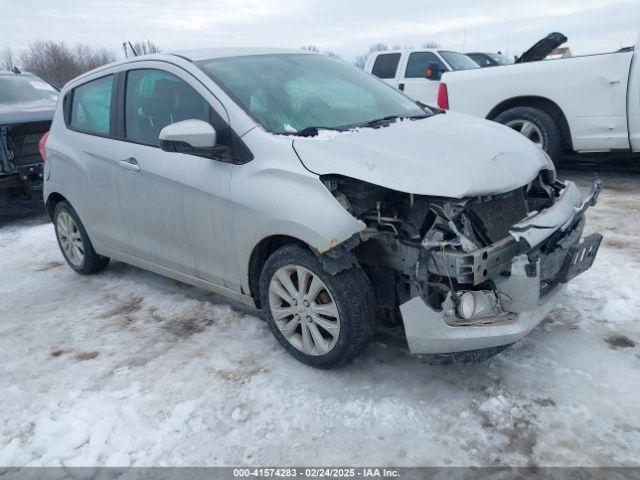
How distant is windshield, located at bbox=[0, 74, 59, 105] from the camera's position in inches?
328

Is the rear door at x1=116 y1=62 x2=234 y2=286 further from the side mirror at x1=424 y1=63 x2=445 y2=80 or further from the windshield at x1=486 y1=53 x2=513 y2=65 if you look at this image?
the windshield at x1=486 y1=53 x2=513 y2=65

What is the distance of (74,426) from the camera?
2906mm

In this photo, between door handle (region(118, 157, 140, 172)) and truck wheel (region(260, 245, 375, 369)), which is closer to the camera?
truck wheel (region(260, 245, 375, 369))

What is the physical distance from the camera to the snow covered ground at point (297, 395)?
2.59 meters

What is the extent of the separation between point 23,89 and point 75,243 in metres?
4.92

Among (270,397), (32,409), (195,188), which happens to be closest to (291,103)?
(195,188)

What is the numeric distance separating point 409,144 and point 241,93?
1125 millimetres

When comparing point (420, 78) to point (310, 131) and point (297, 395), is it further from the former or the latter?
point (297, 395)

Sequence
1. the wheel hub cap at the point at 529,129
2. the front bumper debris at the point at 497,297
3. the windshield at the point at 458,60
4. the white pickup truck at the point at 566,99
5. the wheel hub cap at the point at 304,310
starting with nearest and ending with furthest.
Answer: the front bumper debris at the point at 497,297
the wheel hub cap at the point at 304,310
the white pickup truck at the point at 566,99
the wheel hub cap at the point at 529,129
the windshield at the point at 458,60

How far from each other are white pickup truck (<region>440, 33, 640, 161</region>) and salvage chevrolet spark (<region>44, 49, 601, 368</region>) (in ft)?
10.7

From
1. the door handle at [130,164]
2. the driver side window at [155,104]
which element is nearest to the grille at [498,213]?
the driver side window at [155,104]

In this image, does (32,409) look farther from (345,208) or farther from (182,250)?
(345,208)

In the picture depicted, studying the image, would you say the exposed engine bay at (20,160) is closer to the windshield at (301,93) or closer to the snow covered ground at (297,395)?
the snow covered ground at (297,395)

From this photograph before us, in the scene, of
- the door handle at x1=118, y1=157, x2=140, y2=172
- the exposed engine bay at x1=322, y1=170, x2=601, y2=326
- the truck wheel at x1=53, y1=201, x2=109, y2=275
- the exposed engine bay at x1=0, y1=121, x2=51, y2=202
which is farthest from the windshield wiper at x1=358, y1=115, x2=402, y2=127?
the exposed engine bay at x1=0, y1=121, x2=51, y2=202
